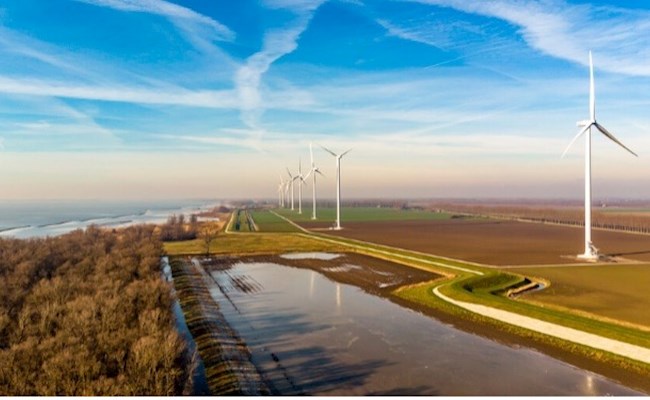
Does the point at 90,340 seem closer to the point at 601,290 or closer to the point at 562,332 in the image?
the point at 562,332

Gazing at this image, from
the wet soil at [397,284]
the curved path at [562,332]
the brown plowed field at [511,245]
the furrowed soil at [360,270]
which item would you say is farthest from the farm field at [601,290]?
the furrowed soil at [360,270]

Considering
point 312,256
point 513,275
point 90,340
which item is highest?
point 90,340

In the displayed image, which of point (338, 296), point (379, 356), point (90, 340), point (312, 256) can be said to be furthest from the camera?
point (312, 256)

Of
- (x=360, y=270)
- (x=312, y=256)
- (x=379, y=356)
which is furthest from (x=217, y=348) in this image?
(x=312, y=256)

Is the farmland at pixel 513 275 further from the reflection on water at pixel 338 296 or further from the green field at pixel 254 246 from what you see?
the reflection on water at pixel 338 296

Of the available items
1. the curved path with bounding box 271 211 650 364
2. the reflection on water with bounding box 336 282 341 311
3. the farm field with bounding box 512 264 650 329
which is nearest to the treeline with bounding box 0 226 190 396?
the reflection on water with bounding box 336 282 341 311

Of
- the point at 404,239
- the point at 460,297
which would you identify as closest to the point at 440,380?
the point at 460,297
